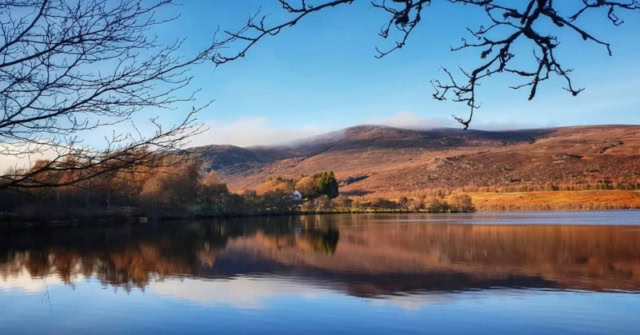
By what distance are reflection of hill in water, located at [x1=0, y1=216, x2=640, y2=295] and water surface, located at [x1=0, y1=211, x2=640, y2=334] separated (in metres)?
0.05

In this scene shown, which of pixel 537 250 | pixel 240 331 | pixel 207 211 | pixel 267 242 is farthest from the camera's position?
pixel 207 211

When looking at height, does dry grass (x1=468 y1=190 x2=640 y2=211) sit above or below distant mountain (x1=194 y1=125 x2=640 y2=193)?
below

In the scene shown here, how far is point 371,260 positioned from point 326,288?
6240 millimetres

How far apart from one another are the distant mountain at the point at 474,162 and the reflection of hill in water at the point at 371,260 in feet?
178

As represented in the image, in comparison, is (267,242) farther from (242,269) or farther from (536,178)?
(536,178)

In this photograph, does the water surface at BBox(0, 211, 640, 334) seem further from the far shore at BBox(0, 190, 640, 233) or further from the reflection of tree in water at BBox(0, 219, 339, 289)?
the far shore at BBox(0, 190, 640, 233)

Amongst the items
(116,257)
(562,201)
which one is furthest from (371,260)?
(562,201)

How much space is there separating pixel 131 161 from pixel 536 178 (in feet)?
358

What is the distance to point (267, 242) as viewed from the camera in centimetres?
2745

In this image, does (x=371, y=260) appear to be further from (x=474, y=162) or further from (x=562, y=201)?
(x=474, y=162)

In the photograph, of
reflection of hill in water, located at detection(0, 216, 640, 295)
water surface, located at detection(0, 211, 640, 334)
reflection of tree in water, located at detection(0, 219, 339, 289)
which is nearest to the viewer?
water surface, located at detection(0, 211, 640, 334)

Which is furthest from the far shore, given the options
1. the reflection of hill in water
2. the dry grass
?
the reflection of hill in water

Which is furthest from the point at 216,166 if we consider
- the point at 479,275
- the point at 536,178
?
the point at 479,275

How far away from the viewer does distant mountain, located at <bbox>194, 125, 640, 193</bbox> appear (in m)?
106
